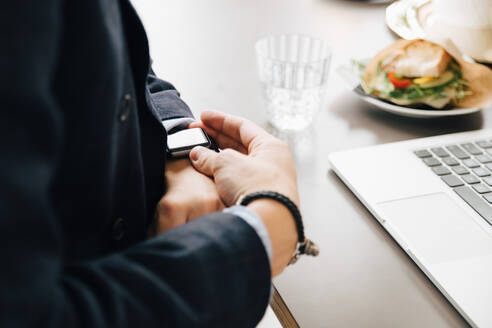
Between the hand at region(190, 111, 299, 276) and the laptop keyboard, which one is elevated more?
the hand at region(190, 111, 299, 276)

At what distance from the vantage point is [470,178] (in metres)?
0.63

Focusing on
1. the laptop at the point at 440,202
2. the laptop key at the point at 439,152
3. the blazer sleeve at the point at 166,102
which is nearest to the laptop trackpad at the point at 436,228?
the laptop at the point at 440,202

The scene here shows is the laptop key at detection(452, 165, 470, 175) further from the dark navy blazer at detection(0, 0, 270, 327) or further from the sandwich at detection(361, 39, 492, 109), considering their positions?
the dark navy blazer at detection(0, 0, 270, 327)

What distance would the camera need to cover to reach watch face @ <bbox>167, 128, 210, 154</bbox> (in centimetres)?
57

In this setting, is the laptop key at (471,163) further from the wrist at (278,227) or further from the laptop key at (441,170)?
the wrist at (278,227)

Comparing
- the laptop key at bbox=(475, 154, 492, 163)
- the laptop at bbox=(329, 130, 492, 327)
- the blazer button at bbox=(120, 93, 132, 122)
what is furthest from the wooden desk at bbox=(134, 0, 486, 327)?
the blazer button at bbox=(120, 93, 132, 122)

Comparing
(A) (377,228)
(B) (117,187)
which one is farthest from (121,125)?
(A) (377,228)

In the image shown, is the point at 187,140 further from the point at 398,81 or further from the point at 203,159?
the point at 398,81

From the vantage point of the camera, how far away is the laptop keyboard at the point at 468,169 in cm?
60

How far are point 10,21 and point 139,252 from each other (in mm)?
192

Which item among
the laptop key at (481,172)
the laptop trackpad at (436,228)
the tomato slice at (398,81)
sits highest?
the tomato slice at (398,81)

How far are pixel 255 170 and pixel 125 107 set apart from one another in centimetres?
17

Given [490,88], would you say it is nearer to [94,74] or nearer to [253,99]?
[253,99]

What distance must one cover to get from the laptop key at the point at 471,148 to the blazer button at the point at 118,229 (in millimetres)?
564
